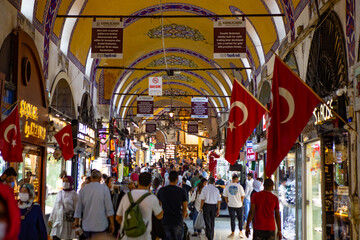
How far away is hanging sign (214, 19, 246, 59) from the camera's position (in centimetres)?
1082

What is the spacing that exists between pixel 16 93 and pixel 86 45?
6638mm

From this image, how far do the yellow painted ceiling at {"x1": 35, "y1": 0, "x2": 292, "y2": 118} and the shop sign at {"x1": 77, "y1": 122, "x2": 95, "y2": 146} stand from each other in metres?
2.26

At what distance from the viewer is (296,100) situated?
5969 millimetres

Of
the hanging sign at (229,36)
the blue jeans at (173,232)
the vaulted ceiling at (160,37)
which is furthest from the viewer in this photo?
the vaulted ceiling at (160,37)

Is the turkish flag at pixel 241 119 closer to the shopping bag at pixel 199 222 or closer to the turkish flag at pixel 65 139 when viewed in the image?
the shopping bag at pixel 199 222

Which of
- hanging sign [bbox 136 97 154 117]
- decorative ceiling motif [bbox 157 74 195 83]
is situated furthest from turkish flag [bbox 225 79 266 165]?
decorative ceiling motif [bbox 157 74 195 83]

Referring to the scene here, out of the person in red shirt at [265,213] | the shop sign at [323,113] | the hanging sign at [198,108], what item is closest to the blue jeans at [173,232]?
the person in red shirt at [265,213]

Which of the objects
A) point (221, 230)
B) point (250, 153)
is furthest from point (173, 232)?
point (250, 153)

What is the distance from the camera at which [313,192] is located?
955 cm

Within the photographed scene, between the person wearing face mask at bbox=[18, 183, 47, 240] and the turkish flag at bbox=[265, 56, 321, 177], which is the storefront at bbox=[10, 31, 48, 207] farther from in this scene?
the turkish flag at bbox=[265, 56, 321, 177]

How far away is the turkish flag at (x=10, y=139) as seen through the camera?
23.7 feet

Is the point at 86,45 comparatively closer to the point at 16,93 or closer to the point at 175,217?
the point at 16,93

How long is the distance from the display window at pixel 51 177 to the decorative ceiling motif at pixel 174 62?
12.0 m

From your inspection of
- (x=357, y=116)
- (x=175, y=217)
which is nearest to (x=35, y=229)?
(x=175, y=217)
